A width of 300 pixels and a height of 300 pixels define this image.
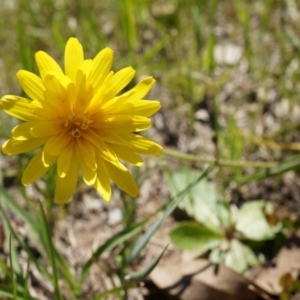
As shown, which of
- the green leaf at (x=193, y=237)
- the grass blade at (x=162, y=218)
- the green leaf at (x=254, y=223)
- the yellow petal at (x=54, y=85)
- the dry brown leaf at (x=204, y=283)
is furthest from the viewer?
the green leaf at (x=254, y=223)

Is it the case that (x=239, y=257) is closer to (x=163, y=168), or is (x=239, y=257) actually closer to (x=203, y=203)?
(x=203, y=203)

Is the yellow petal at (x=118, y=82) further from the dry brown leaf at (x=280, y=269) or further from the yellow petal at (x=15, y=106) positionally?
the dry brown leaf at (x=280, y=269)

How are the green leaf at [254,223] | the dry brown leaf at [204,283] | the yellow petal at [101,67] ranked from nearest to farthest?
the yellow petal at [101,67]
the dry brown leaf at [204,283]
the green leaf at [254,223]

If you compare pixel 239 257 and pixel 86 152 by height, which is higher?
pixel 86 152

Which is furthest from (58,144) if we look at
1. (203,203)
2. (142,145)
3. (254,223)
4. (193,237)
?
(254,223)

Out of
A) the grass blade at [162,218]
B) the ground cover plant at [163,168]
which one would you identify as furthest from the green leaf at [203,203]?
the grass blade at [162,218]

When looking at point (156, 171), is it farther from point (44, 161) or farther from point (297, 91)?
point (44, 161)

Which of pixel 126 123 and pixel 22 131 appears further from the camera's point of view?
pixel 126 123

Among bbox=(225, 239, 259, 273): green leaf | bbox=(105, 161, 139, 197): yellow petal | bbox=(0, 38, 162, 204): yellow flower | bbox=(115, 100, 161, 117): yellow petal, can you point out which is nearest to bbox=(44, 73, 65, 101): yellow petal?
bbox=(0, 38, 162, 204): yellow flower
